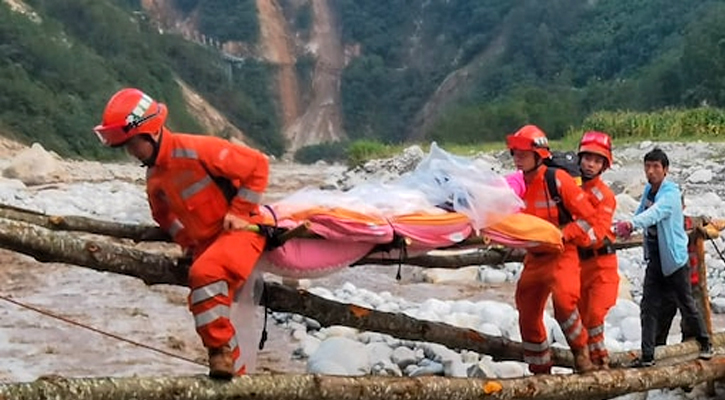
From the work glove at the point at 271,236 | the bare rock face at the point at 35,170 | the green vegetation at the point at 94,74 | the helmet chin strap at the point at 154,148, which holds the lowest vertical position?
the work glove at the point at 271,236

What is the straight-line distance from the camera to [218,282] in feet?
12.4

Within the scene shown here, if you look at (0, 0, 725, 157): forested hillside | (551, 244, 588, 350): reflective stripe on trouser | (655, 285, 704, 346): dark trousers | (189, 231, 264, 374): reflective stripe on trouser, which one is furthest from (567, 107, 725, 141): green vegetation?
(189, 231, 264, 374): reflective stripe on trouser

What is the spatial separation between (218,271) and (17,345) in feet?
22.0

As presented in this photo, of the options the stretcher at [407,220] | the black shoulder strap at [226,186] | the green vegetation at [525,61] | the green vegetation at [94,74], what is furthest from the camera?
the green vegetation at [94,74]

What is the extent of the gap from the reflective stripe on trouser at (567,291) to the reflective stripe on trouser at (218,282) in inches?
67.8

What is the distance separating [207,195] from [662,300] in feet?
10.2

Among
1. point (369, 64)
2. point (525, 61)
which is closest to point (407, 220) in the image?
point (525, 61)

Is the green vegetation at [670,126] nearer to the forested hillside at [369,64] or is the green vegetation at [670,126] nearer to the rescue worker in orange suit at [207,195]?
the forested hillside at [369,64]

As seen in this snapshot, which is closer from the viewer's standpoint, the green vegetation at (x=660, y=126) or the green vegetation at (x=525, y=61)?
the green vegetation at (x=660, y=126)

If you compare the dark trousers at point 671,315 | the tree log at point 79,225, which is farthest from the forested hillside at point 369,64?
the tree log at point 79,225

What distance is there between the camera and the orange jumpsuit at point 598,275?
207 inches

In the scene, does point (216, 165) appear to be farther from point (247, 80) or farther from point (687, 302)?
point (247, 80)

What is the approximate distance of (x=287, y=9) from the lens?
308 ft

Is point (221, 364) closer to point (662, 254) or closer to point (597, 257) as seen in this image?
point (597, 257)
